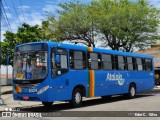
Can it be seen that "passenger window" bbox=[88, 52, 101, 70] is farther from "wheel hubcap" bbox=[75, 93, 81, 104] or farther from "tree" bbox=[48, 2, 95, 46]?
"tree" bbox=[48, 2, 95, 46]

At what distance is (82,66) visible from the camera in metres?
17.7

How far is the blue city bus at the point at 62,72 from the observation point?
50.4 ft

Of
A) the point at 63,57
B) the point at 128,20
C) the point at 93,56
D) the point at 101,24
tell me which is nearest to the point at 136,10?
the point at 128,20

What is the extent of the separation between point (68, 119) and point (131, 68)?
10913mm

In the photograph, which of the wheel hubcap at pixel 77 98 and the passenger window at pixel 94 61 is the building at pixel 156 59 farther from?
the wheel hubcap at pixel 77 98

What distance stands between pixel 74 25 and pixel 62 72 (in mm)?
17599

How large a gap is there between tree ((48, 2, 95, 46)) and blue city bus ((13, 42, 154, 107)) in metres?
12.4

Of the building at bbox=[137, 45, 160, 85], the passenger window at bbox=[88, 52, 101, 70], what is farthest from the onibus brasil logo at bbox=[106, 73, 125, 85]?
the building at bbox=[137, 45, 160, 85]

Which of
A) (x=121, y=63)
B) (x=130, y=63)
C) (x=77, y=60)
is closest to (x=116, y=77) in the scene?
(x=121, y=63)

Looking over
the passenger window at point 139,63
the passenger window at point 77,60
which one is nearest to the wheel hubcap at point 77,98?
the passenger window at point 77,60

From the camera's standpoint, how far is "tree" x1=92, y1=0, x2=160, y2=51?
32.5 meters

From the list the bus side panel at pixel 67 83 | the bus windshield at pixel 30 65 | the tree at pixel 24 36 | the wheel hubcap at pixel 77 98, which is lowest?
the wheel hubcap at pixel 77 98

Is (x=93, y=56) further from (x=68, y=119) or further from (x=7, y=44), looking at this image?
(x=7, y=44)

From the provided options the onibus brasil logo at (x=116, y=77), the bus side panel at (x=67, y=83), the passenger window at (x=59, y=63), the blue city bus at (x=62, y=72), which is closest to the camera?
the blue city bus at (x=62, y=72)
